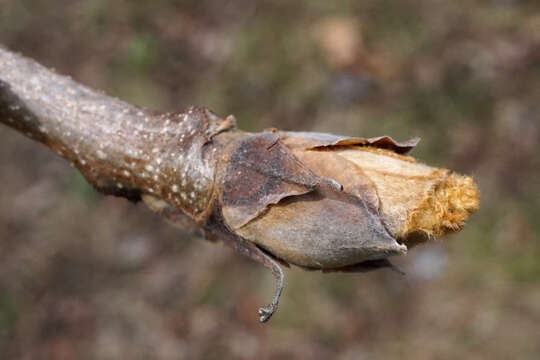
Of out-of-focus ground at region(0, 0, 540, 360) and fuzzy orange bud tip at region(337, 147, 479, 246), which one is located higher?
out-of-focus ground at region(0, 0, 540, 360)

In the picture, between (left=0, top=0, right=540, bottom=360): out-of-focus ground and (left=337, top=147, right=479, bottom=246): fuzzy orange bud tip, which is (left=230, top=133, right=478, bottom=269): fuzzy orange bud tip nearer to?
(left=337, top=147, right=479, bottom=246): fuzzy orange bud tip

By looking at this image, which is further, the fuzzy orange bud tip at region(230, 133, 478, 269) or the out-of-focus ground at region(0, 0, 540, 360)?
the out-of-focus ground at region(0, 0, 540, 360)

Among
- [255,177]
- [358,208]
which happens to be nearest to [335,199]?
[358,208]

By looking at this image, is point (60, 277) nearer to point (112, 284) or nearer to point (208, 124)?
point (112, 284)

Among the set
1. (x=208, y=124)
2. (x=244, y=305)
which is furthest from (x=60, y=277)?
(x=208, y=124)

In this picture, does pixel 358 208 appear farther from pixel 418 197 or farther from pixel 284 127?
pixel 284 127

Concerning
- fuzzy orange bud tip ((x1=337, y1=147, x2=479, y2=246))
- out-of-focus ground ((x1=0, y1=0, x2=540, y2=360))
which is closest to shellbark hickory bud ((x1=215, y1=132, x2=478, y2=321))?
fuzzy orange bud tip ((x1=337, y1=147, x2=479, y2=246))

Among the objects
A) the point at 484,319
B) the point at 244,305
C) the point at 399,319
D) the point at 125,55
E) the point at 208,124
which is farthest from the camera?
the point at 125,55

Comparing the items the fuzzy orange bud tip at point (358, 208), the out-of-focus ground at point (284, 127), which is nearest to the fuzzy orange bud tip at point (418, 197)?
the fuzzy orange bud tip at point (358, 208)
